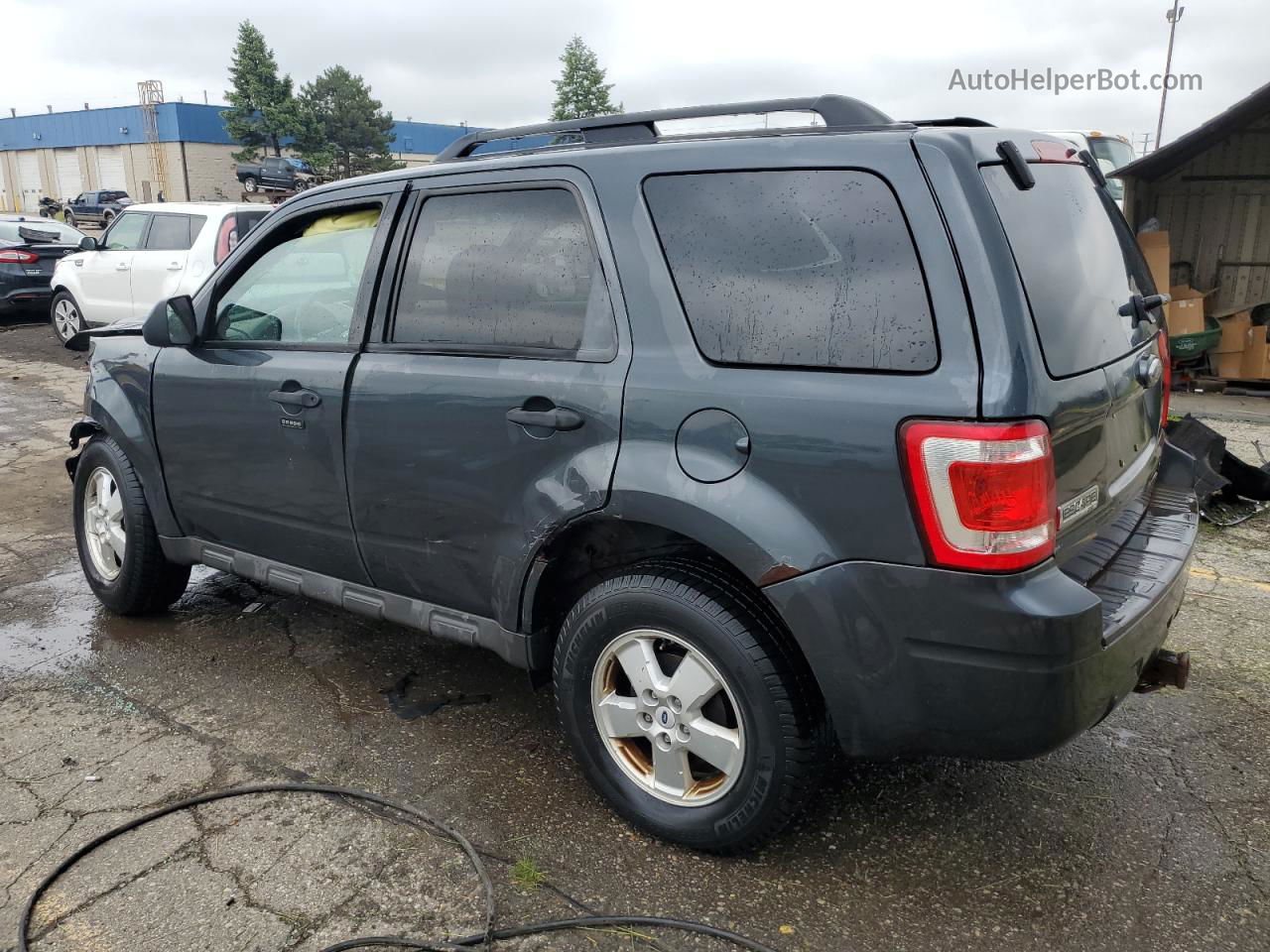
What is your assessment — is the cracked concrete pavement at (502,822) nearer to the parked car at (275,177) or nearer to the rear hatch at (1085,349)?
the rear hatch at (1085,349)

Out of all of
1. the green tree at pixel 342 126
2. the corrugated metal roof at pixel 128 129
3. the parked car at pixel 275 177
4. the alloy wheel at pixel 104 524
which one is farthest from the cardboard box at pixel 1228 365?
the green tree at pixel 342 126

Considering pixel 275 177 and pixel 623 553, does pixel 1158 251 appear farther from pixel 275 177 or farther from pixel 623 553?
pixel 275 177

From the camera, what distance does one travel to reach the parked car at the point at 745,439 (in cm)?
220

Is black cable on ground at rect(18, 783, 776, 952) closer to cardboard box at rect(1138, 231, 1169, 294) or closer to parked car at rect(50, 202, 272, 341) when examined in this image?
parked car at rect(50, 202, 272, 341)

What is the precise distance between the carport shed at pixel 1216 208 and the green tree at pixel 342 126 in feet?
178

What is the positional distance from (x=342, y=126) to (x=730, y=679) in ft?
210

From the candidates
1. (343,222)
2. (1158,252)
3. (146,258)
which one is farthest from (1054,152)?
(146,258)

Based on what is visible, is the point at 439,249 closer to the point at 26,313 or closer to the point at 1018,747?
the point at 1018,747

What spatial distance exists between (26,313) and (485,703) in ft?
49.0

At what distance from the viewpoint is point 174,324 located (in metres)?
3.78

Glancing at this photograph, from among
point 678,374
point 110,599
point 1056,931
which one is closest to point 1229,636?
point 1056,931

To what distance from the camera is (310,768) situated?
316cm

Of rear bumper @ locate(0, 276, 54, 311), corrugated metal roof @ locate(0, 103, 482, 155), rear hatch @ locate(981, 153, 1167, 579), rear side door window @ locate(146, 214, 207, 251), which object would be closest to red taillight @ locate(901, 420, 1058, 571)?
rear hatch @ locate(981, 153, 1167, 579)

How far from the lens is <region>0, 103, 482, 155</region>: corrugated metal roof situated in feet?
193
